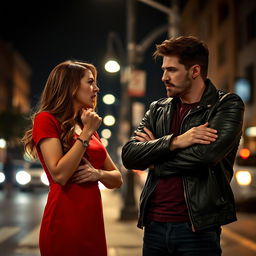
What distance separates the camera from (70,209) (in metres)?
3.82

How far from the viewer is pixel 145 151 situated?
383cm

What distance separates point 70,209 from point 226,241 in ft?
23.5

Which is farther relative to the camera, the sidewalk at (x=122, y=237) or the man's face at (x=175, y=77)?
the sidewalk at (x=122, y=237)

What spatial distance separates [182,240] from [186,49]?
108 cm

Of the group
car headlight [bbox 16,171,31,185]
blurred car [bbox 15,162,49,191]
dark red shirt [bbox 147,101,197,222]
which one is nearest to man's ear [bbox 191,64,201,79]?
dark red shirt [bbox 147,101,197,222]

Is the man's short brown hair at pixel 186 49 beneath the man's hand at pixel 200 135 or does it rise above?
above

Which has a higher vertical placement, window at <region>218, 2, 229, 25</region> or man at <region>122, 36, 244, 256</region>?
window at <region>218, 2, 229, 25</region>

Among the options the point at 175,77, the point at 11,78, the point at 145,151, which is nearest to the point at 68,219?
the point at 145,151

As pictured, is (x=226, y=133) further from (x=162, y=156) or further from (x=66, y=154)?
(x=66, y=154)

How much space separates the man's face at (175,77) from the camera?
3.74 meters

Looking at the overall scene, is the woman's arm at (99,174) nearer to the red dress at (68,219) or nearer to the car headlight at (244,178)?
the red dress at (68,219)

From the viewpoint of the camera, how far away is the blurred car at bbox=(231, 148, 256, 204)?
590 inches

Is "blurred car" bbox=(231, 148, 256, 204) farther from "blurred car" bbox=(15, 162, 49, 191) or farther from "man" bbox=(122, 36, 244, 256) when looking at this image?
"blurred car" bbox=(15, 162, 49, 191)

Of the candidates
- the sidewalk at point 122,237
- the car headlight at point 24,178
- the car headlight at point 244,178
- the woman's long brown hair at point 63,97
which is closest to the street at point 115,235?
the sidewalk at point 122,237
